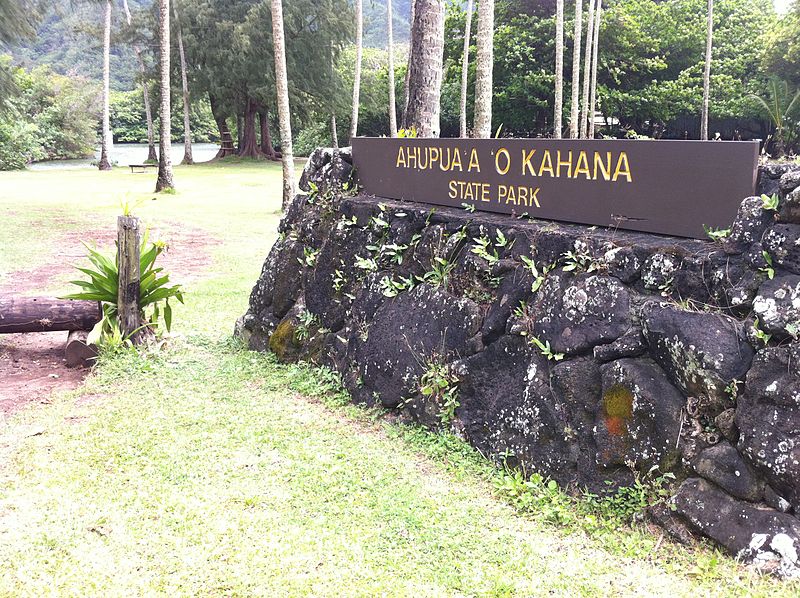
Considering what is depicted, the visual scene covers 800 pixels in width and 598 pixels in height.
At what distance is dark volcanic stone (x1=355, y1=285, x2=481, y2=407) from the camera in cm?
441

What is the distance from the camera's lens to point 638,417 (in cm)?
330

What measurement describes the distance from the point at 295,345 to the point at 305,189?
4.98ft

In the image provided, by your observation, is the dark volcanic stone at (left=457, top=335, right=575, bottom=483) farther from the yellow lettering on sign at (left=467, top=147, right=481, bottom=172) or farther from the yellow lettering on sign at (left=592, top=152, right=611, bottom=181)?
the yellow lettering on sign at (left=467, top=147, right=481, bottom=172)

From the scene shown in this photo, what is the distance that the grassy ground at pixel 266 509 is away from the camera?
9.61 feet

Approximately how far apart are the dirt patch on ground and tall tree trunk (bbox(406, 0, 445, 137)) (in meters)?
3.90

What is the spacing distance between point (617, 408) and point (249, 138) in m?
34.9

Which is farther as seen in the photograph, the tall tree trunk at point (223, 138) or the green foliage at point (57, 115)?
the green foliage at point (57, 115)

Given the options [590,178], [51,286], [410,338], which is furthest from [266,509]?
[51,286]

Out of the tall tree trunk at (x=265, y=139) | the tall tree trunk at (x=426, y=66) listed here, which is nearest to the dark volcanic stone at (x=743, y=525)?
the tall tree trunk at (x=426, y=66)

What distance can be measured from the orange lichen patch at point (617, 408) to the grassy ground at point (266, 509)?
48 centimetres

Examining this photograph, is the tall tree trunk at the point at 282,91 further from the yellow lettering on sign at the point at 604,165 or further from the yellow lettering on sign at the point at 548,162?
the yellow lettering on sign at the point at 604,165

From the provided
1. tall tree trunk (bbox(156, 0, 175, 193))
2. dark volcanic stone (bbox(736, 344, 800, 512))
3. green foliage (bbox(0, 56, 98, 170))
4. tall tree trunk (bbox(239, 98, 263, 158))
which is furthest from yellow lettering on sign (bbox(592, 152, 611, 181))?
green foliage (bbox(0, 56, 98, 170))

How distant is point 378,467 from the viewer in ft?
13.2

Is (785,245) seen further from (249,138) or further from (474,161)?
(249,138)
